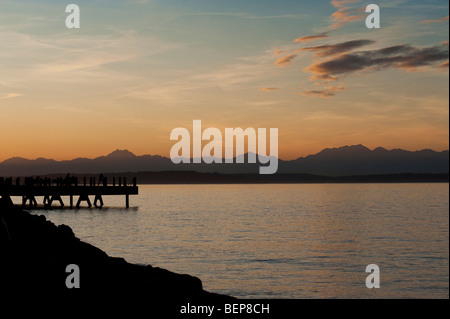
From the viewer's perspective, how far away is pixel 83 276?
43.5 ft

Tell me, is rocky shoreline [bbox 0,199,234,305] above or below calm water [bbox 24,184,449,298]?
above

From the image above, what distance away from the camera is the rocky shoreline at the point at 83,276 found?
1189cm

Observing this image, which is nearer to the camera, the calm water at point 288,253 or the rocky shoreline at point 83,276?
the rocky shoreline at point 83,276

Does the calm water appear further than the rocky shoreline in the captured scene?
Yes

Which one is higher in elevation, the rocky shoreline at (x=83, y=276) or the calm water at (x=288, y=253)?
the rocky shoreline at (x=83, y=276)

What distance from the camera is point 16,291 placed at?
447 inches

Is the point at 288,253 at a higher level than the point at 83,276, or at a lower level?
lower

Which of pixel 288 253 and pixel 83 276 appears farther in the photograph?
pixel 288 253

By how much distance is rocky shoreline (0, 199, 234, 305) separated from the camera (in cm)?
1189
